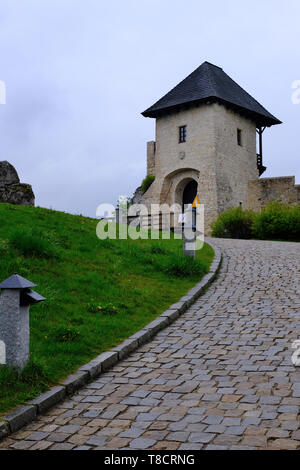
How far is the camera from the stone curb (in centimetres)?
424

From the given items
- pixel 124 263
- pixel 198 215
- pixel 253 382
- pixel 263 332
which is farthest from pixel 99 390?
pixel 198 215

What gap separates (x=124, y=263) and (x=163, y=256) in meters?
1.46

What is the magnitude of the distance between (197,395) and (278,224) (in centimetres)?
1859

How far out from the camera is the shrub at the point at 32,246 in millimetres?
9141

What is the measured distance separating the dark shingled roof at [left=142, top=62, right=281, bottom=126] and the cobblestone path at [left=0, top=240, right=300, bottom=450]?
25203mm

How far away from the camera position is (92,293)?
8.12 meters

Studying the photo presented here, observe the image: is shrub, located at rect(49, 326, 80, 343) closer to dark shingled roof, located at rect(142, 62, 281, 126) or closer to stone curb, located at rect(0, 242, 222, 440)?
stone curb, located at rect(0, 242, 222, 440)

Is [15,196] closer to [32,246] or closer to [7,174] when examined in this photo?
[7,174]

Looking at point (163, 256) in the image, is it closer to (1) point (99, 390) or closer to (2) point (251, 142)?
(1) point (99, 390)

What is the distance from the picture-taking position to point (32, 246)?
9188 mm

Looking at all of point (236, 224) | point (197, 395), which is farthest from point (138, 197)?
point (197, 395)

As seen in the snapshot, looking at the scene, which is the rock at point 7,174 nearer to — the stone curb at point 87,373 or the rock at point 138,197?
the stone curb at point 87,373

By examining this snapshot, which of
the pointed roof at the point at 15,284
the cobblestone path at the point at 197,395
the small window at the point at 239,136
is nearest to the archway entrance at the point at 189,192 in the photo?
the small window at the point at 239,136

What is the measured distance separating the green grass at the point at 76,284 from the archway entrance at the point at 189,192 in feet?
64.2
